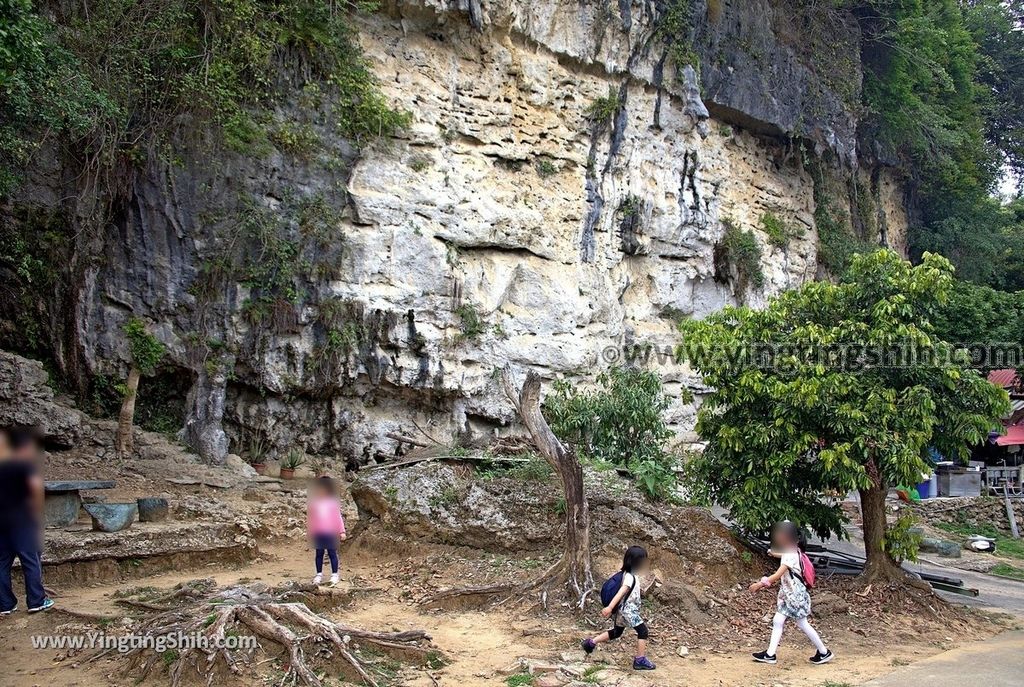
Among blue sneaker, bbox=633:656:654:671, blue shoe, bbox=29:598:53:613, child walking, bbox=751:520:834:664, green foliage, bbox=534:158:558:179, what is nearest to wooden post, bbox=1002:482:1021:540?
green foliage, bbox=534:158:558:179

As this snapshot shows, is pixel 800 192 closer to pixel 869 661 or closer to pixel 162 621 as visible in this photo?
pixel 869 661

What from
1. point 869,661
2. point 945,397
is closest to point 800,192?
point 945,397

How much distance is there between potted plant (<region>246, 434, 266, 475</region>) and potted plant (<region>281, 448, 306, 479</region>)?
1.22 feet

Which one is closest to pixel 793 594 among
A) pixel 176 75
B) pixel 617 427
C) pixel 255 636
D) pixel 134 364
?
pixel 255 636

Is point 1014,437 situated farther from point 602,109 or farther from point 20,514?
point 20,514

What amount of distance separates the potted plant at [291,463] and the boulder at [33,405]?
3.56m

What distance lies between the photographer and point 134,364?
13664mm

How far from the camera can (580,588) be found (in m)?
8.20

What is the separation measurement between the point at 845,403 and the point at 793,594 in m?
2.88

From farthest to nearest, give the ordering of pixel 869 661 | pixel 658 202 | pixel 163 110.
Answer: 1. pixel 658 202
2. pixel 163 110
3. pixel 869 661

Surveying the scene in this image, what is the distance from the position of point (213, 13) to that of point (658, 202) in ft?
36.2

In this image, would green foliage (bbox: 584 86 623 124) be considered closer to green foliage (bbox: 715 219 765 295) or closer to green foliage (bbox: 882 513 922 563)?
green foliage (bbox: 715 219 765 295)

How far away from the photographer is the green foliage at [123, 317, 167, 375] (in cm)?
1374

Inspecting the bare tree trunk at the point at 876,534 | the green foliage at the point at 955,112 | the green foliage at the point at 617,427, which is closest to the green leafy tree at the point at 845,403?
the bare tree trunk at the point at 876,534
